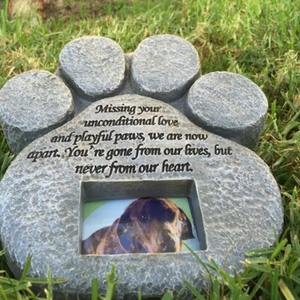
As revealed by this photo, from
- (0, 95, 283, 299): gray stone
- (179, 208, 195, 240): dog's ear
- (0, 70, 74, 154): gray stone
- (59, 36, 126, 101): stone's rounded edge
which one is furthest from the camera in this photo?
(59, 36, 126, 101): stone's rounded edge

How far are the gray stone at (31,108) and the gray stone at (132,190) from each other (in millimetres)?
42

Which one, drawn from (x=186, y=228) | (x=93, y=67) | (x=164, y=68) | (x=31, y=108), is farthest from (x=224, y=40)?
(x=186, y=228)

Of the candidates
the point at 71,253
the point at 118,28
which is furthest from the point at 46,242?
the point at 118,28

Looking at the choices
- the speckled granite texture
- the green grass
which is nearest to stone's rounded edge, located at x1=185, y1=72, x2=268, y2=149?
the speckled granite texture

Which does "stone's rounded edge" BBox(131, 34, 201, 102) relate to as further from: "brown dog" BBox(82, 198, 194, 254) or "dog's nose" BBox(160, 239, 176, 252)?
"dog's nose" BBox(160, 239, 176, 252)

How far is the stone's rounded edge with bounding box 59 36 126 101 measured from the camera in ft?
4.88

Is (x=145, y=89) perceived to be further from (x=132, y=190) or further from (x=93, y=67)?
(x=132, y=190)

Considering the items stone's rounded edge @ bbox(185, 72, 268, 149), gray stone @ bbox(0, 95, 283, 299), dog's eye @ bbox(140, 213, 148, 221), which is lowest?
dog's eye @ bbox(140, 213, 148, 221)

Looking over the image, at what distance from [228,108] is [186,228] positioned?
1.32ft

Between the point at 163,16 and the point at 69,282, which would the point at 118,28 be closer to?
the point at 163,16

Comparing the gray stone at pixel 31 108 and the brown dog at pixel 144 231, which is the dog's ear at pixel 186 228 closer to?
the brown dog at pixel 144 231

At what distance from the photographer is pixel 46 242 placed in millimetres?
1128

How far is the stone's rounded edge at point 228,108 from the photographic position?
140 centimetres

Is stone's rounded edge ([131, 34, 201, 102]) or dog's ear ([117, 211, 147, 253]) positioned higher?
stone's rounded edge ([131, 34, 201, 102])
